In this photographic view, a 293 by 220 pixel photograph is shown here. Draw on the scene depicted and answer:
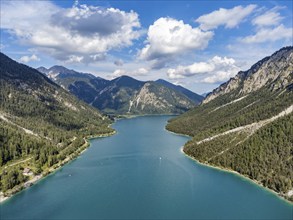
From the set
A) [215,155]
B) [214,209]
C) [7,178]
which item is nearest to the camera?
[214,209]

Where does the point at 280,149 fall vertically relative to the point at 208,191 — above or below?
above

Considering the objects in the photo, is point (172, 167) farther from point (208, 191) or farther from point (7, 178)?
point (7, 178)

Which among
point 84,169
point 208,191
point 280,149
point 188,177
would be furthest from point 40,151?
point 280,149

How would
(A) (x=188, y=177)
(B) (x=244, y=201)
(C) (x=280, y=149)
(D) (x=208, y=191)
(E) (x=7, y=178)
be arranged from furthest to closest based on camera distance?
(C) (x=280, y=149), (A) (x=188, y=177), (E) (x=7, y=178), (D) (x=208, y=191), (B) (x=244, y=201)

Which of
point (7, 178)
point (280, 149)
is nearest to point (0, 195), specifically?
point (7, 178)

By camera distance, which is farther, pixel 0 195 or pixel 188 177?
pixel 188 177

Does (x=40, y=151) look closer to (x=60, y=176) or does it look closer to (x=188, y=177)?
(x=60, y=176)
